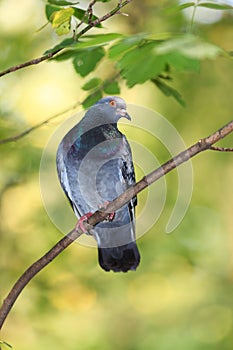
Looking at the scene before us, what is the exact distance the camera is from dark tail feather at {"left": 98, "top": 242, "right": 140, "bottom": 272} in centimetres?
437

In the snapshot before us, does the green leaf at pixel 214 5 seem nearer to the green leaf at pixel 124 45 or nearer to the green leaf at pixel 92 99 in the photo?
the green leaf at pixel 124 45

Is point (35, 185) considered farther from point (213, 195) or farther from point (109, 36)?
point (109, 36)

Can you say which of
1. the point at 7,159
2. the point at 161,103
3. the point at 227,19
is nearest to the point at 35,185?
the point at 7,159

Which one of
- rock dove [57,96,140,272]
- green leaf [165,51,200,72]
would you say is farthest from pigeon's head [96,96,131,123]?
green leaf [165,51,200,72]

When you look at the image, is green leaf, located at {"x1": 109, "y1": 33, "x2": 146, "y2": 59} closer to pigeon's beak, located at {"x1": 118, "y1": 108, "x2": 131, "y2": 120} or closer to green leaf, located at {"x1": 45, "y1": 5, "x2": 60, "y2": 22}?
green leaf, located at {"x1": 45, "y1": 5, "x2": 60, "y2": 22}

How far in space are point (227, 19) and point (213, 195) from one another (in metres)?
2.08

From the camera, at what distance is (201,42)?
1.92 m

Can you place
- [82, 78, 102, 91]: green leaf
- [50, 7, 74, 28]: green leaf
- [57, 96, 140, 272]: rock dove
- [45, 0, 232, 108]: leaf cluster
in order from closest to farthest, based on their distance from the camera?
[45, 0, 232, 108]: leaf cluster → [50, 7, 74, 28]: green leaf → [82, 78, 102, 91]: green leaf → [57, 96, 140, 272]: rock dove

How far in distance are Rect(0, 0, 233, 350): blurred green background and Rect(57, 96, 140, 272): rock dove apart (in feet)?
3.41

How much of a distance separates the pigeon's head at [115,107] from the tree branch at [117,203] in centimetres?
130

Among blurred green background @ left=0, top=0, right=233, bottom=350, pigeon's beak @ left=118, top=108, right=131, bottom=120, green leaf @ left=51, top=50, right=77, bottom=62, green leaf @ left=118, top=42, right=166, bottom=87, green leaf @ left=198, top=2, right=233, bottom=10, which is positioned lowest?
green leaf @ left=118, top=42, right=166, bottom=87

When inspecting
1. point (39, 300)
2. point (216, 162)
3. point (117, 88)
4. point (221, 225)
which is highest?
point (216, 162)

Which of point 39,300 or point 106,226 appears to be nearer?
point 106,226

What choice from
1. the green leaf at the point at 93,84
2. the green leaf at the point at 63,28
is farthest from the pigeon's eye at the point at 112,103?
the green leaf at the point at 63,28
